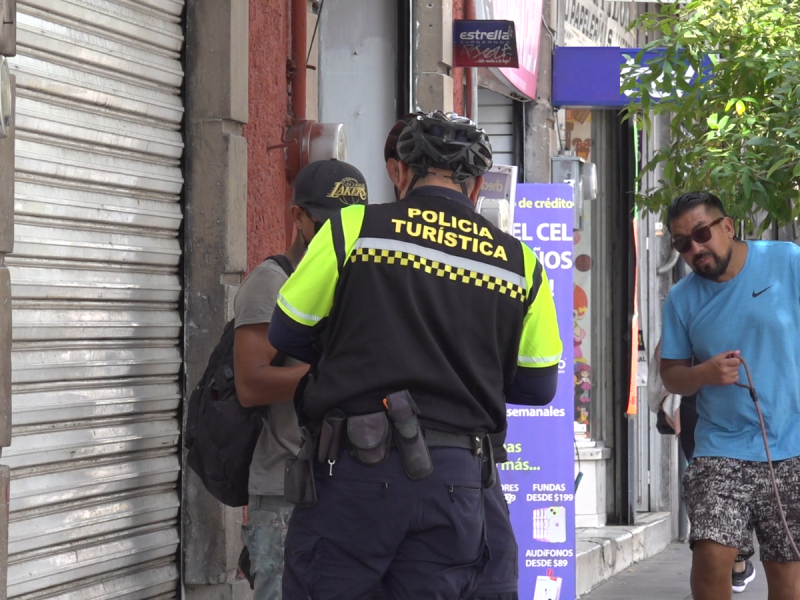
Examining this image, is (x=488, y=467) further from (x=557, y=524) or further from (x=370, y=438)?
(x=557, y=524)

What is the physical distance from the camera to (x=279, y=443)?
160 inches

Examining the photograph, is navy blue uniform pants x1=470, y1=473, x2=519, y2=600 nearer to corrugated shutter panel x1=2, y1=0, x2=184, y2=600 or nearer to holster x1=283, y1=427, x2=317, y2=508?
holster x1=283, y1=427, x2=317, y2=508

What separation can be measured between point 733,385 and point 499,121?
6012mm

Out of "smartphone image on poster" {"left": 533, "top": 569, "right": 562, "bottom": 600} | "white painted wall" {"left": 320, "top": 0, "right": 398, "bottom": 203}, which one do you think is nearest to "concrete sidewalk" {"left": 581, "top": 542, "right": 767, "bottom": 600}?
"smartphone image on poster" {"left": 533, "top": 569, "right": 562, "bottom": 600}

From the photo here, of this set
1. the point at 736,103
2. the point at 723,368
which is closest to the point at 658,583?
the point at 736,103

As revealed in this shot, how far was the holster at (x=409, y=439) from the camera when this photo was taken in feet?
10.7

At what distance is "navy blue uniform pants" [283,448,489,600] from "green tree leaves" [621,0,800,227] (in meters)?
2.82

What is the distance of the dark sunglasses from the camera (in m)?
5.22

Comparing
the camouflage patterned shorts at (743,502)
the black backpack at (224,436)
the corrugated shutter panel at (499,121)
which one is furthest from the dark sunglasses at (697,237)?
the corrugated shutter panel at (499,121)

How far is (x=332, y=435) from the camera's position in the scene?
3.30m

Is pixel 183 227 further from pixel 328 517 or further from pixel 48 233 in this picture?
pixel 328 517

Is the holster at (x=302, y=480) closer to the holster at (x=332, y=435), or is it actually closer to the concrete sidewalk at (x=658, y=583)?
the holster at (x=332, y=435)

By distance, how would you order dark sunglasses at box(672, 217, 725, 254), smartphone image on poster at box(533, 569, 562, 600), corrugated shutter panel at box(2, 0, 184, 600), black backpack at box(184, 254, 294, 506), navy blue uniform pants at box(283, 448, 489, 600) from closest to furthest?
navy blue uniform pants at box(283, 448, 489, 600) < black backpack at box(184, 254, 294, 506) < corrugated shutter panel at box(2, 0, 184, 600) < dark sunglasses at box(672, 217, 725, 254) < smartphone image on poster at box(533, 569, 562, 600)

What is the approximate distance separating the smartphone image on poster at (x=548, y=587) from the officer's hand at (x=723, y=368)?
2.30 metres
